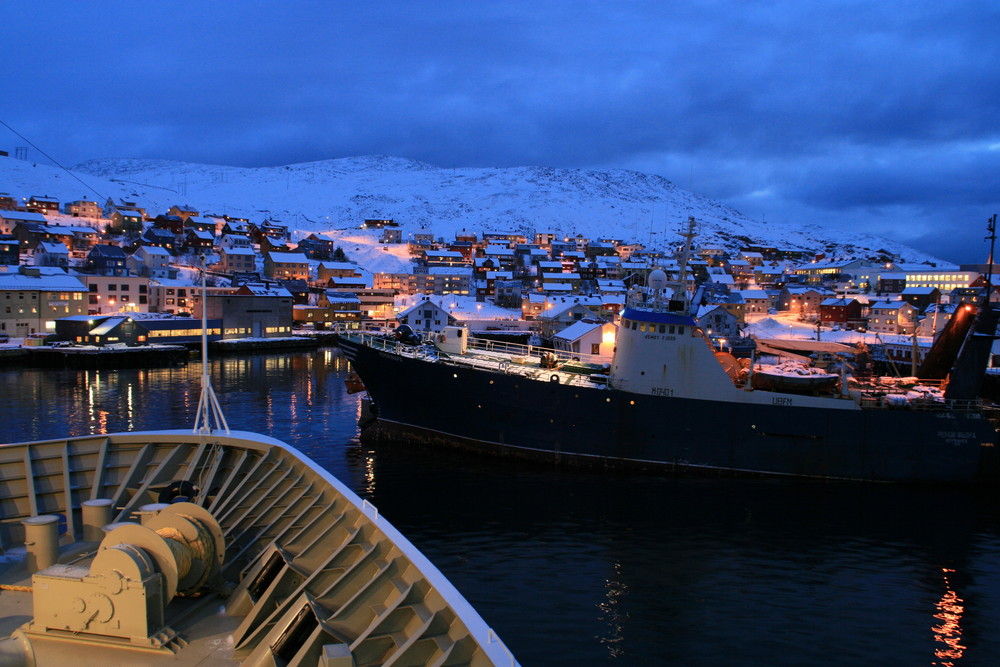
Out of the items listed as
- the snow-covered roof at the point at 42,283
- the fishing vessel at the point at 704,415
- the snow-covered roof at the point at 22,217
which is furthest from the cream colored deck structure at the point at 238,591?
the snow-covered roof at the point at 22,217

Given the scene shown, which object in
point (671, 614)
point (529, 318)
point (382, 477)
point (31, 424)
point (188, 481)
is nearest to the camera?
point (188, 481)

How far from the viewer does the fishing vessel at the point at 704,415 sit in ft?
62.4

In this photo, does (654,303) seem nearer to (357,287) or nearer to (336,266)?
(357,287)

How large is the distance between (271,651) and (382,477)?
14.1 metres

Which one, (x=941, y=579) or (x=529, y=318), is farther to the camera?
(x=529, y=318)

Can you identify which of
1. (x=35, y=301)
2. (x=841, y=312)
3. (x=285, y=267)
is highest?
(x=285, y=267)

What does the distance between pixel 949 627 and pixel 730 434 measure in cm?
882

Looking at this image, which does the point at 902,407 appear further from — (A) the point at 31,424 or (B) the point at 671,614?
(A) the point at 31,424

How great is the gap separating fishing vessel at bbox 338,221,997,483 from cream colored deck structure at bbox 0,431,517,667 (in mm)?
12567

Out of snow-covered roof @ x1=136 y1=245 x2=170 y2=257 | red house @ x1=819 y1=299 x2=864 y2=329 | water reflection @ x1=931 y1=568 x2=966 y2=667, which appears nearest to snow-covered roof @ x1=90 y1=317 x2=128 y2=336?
snow-covered roof @ x1=136 y1=245 x2=170 y2=257

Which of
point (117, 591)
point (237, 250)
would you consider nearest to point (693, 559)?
point (117, 591)

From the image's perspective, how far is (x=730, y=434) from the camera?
63.5 ft

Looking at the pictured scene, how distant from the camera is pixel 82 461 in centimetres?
927

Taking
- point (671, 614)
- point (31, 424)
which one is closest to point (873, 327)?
point (671, 614)
